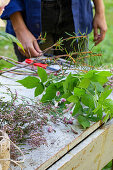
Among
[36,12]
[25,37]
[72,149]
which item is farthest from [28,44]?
[72,149]

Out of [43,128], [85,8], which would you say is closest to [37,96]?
[43,128]

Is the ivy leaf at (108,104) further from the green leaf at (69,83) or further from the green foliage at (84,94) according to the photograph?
the green leaf at (69,83)

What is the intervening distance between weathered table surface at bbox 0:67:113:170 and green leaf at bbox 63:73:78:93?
14cm

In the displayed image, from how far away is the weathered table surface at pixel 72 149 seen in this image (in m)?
0.73

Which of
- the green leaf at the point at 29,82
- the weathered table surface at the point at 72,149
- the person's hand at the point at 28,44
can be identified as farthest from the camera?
the person's hand at the point at 28,44

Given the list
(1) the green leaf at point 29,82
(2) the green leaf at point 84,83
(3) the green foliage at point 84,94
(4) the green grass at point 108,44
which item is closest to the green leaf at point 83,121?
(3) the green foliage at point 84,94

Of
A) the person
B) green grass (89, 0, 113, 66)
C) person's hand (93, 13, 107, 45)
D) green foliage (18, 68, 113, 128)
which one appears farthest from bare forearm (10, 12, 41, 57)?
green grass (89, 0, 113, 66)

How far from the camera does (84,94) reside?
91 cm

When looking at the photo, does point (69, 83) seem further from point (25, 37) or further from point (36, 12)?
point (36, 12)

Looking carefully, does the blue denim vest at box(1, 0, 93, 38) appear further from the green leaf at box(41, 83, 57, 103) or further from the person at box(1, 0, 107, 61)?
the green leaf at box(41, 83, 57, 103)

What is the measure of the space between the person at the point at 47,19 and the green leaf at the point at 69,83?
0.49 m

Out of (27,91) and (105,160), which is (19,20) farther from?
(105,160)

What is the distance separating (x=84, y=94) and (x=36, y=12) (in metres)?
0.90

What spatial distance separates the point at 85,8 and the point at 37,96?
1027mm
